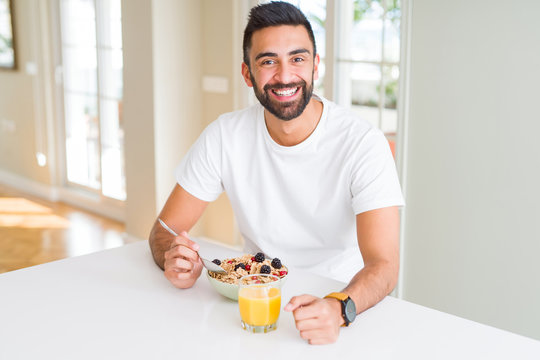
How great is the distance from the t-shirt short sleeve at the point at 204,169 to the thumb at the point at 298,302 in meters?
0.71

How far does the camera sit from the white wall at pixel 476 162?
233 centimetres

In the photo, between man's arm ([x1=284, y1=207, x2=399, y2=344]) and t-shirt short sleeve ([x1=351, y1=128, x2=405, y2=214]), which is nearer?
man's arm ([x1=284, y1=207, x2=399, y2=344])

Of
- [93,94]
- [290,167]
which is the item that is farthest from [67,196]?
[290,167]

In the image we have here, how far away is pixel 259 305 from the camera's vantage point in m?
1.17

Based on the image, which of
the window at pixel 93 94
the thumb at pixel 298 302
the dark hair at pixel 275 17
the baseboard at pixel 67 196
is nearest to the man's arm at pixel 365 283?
the thumb at pixel 298 302

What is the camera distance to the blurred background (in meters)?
2.39

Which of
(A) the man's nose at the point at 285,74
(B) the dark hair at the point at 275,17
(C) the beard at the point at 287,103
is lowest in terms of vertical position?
(C) the beard at the point at 287,103

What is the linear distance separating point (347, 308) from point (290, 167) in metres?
0.62

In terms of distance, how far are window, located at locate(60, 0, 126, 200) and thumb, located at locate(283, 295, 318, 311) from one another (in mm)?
3441

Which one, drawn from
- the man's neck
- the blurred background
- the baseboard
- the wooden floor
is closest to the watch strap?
the man's neck

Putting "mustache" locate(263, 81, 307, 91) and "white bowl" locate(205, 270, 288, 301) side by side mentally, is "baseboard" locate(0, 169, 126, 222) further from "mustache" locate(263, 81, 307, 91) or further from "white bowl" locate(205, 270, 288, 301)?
"white bowl" locate(205, 270, 288, 301)

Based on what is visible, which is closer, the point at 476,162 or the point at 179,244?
the point at 179,244

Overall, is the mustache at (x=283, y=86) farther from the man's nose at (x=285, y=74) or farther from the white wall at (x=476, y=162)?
the white wall at (x=476, y=162)

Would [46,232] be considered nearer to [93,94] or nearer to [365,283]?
[93,94]
